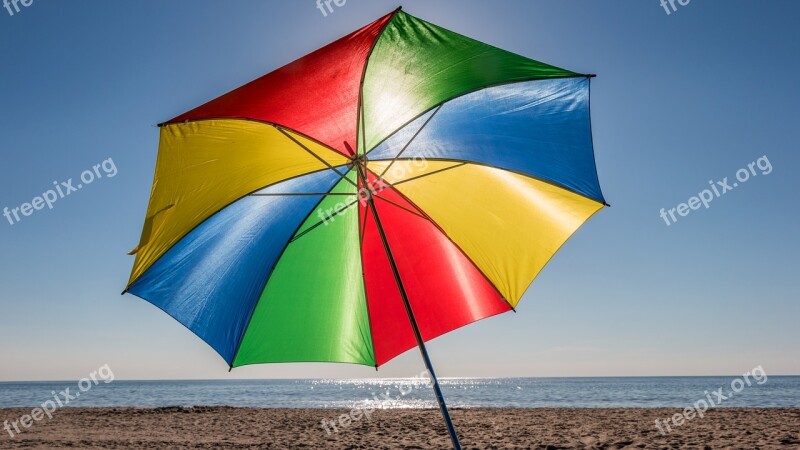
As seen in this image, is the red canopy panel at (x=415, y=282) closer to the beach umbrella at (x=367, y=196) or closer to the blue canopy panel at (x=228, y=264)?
the beach umbrella at (x=367, y=196)

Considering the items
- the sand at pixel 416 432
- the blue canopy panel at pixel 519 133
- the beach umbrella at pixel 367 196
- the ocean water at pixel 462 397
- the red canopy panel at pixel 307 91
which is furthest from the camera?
the ocean water at pixel 462 397

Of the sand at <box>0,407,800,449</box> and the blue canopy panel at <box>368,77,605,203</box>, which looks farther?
the sand at <box>0,407,800,449</box>

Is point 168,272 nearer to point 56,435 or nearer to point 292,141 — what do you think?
point 292,141

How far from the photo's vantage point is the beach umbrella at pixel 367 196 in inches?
151

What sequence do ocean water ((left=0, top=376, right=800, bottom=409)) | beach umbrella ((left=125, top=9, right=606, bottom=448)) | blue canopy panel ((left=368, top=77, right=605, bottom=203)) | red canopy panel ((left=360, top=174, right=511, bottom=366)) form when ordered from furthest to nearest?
ocean water ((left=0, top=376, right=800, bottom=409)), red canopy panel ((left=360, top=174, right=511, bottom=366)), blue canopy panel ((left=368, top=77, right=605, bottom=203)), beach umbrella ((left=125, top=9, right=606, bottom=448))

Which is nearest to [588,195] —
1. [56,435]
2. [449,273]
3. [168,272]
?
[449,273]

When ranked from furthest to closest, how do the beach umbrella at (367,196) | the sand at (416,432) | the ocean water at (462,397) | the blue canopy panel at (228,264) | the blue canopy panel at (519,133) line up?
the ocean water at (462,397), the sand at (416,432), the blue canopy panel at (519,133), the blue canopy panel at (228,264), the beach umbrella at (367,196)

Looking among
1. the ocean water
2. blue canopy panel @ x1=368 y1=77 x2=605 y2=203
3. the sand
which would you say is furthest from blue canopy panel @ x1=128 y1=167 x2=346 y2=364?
the ocean water

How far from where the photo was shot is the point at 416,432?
14.4 m

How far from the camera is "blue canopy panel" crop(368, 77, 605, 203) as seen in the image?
424cm

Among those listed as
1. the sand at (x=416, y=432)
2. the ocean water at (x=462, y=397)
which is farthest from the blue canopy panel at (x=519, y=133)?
the ocean water at (x=462, y=397)

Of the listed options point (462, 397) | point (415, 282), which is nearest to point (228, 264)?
point (415, 282)

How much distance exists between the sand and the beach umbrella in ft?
27.3

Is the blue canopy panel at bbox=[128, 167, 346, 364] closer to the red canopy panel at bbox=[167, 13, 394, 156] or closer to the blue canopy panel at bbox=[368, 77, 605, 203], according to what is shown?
the red canopy panel at bbox=[167, 13, 394, 156]
